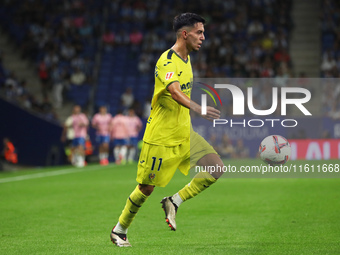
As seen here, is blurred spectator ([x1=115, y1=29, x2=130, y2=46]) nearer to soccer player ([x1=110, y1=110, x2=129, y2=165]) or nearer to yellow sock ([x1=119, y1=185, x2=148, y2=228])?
soccer player ([x1=110, y1=110, x2=129, y2=165])

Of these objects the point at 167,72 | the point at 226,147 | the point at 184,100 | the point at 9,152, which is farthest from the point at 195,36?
the point at 9,152

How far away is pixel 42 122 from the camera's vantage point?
21547mm

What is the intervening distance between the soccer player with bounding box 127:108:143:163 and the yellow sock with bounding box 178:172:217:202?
16.4 metres

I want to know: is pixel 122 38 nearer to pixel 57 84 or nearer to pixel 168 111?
pixel 57 84

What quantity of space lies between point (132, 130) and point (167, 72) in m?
17.3

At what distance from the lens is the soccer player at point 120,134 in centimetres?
2383

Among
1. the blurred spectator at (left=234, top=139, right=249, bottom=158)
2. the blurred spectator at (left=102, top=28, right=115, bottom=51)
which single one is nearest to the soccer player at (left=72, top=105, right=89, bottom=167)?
the blurred spectator at (left=234, top=139, right=249, bottom=158)

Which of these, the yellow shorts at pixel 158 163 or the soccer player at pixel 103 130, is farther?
the soccer player at pixel 103 130

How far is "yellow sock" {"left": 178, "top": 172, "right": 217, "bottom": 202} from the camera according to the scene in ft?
24.0

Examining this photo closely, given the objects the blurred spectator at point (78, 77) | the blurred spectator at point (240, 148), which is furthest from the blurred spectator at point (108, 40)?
the blurred spectator at point (240, 148)

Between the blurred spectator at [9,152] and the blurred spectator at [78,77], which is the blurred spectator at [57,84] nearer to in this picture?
the blurred spectator at [78,77]

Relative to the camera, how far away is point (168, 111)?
7.06 m

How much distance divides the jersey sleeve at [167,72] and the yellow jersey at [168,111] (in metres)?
0.01

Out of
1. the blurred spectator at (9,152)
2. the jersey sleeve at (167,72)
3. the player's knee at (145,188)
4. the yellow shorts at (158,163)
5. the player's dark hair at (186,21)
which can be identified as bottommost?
the blurred spectator at (9,152)
